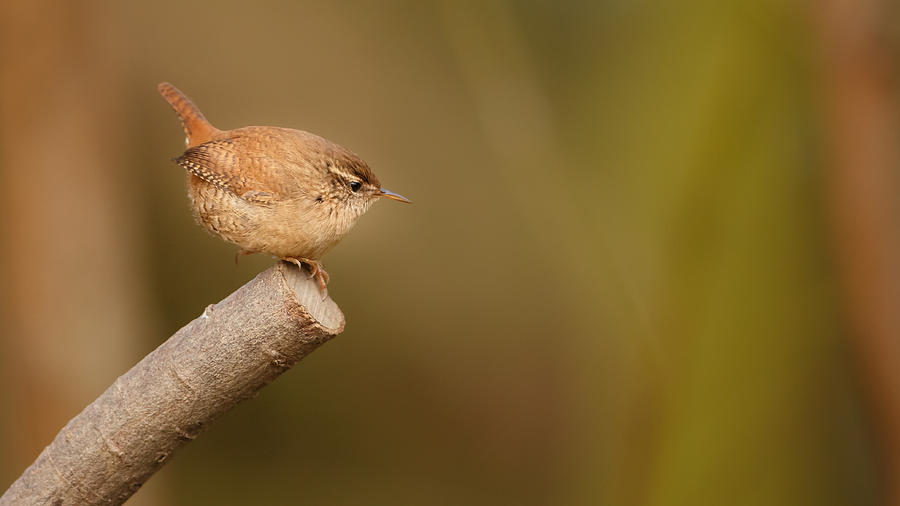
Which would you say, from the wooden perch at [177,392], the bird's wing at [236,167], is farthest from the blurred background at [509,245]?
the wooden perch at [177,392]

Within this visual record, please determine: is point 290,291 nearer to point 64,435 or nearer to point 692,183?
point 64,435

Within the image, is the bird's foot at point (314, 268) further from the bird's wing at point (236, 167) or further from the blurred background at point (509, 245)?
the blurred background at point (509, 245)

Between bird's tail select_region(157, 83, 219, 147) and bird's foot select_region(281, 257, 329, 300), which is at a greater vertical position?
bird's tail select_region(157, 83, 219, 147)

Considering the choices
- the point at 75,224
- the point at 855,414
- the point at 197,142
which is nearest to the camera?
the point at 197,142

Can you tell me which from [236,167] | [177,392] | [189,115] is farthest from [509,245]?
[177,392]

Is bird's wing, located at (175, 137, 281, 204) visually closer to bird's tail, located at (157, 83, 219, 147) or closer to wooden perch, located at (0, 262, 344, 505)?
bird's tail, located at (157, 83, 219, 147)

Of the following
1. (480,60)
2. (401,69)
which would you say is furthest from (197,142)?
(401,69)

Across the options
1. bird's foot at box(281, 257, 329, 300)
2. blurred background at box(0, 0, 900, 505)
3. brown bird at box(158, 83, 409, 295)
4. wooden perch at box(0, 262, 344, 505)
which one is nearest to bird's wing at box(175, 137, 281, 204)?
brown bird at box(158, 83, 409, 295)
